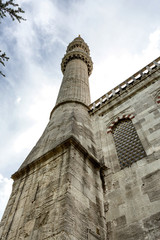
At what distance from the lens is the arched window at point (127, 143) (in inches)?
270

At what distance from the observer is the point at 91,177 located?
6297 millimetres

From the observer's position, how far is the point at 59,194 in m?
5.04

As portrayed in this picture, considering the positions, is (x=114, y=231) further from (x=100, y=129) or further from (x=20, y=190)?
(x=100, y=129)

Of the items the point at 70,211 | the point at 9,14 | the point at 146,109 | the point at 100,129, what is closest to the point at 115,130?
the point at 100,129

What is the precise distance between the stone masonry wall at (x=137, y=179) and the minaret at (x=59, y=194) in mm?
369

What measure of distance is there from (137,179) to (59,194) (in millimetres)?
2287

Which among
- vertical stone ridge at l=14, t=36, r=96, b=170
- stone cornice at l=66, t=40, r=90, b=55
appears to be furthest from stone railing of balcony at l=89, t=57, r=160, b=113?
stone cornice at l=66, t=40, r=90, b=55

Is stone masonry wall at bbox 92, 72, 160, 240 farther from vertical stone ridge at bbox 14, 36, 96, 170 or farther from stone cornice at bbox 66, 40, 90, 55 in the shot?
stone cornice at bbox 66, 40, 90, 55

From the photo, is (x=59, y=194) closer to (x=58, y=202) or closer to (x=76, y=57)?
(x=58, y=202)

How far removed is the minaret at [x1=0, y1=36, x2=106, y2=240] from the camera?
4.54 m

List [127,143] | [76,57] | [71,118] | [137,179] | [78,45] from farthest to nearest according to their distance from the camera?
[78,45]
[76,57]
[71,118]
[127,143]
[137,179]

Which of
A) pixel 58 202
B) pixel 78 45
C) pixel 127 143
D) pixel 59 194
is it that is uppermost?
pixel 78 45

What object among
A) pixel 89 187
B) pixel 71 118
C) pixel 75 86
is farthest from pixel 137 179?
pixel 75 86

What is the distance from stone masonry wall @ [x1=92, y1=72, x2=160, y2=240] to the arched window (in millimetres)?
205
